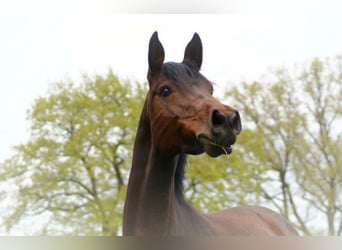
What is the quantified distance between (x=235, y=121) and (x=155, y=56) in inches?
33.0

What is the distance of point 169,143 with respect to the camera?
305 centimetres

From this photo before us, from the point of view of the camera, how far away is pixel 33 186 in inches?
540

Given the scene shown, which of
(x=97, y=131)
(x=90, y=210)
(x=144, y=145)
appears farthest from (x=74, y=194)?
(x=144, y=145)

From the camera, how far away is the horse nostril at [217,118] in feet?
8.67

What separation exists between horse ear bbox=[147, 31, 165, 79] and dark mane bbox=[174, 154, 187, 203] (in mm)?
552

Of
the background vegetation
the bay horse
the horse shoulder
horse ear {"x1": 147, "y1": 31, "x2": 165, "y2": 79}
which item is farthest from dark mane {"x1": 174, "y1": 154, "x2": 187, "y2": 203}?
the background vegetation

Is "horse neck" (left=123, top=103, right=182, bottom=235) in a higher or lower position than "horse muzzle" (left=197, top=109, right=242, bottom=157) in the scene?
lower

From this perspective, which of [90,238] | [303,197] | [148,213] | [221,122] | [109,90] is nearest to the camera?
[90,238]

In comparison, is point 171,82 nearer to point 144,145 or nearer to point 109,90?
point 144,145

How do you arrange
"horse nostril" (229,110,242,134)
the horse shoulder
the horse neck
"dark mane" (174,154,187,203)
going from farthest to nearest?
the horse shoulder
"dark mane" (174,154,187,203)
the horse neck
"horse nostril" (229,110,242,134)

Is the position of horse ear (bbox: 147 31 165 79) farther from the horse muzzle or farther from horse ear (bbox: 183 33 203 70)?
the horse muzzle

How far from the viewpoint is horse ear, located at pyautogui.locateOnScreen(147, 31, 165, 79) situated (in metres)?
3.25

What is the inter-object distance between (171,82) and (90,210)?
1034 centimetres

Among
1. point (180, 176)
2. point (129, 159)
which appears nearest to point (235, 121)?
point (180, 176)
